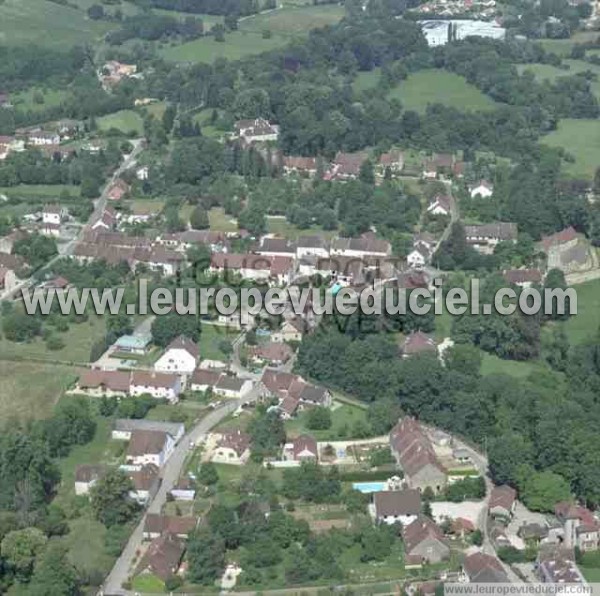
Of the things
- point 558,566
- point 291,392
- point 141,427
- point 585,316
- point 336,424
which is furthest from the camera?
point 585,316

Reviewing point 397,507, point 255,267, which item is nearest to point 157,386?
point 397,507

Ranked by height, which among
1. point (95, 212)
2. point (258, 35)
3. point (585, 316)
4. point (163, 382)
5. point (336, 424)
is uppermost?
point (258, 35)

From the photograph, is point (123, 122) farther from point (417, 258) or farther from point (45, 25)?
point (417, 258)

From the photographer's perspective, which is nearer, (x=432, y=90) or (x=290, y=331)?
(x=290, y=331)

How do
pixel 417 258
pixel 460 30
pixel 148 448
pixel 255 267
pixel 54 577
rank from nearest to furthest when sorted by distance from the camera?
pixel 54 577, pixel 148 448, pixel 255 267, pixel 417 258, pixel 460 30

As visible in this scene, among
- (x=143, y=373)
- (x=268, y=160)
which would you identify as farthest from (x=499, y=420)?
(x=268, y=160)

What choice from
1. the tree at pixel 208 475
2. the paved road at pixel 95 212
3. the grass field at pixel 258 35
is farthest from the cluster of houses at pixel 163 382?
the grass field at pixel 258 35
